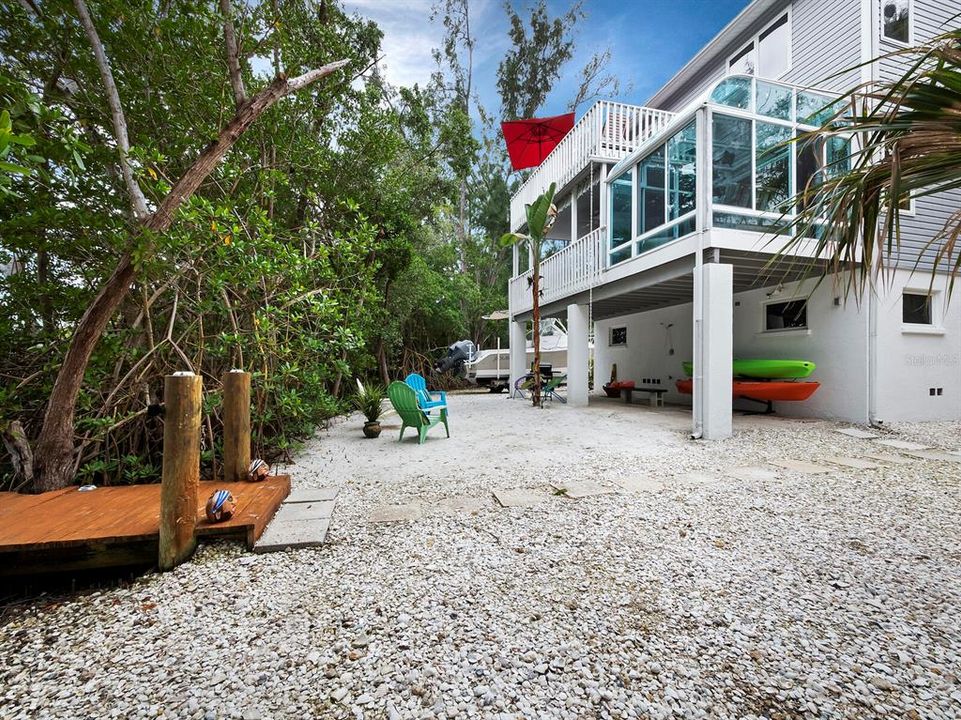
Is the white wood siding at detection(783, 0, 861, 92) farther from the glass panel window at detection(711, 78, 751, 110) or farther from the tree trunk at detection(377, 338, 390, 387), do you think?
the tree trunk at detection(377, 338, 390, 387)

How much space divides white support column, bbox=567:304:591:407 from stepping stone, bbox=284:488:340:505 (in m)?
6.94

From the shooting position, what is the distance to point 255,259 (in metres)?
3.80

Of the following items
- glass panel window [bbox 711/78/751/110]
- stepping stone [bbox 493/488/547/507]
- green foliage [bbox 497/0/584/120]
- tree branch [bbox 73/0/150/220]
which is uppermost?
green foliage [bbox 497/0/584/120]

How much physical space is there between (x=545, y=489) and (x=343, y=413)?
245 inches

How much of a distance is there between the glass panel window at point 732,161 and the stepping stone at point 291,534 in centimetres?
668

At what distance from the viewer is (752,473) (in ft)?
14.0

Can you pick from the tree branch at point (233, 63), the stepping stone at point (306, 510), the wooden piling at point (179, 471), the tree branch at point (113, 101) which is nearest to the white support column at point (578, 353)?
the stepping stone at point (306, 510)

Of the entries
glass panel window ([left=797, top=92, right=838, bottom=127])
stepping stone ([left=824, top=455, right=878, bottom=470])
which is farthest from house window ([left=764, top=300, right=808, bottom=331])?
stepping stone ([left=824, top=455, right=878, bottom=470])

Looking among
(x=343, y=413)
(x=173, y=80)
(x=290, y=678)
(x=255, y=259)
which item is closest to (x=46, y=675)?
(x=290, y=678)

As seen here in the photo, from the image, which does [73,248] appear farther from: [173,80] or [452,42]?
[452,42]

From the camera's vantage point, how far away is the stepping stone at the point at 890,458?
467 centimetres

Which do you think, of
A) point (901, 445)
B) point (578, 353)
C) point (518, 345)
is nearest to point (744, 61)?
point (578, 353)

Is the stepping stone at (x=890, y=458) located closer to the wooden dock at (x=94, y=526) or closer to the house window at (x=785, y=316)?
the house window at (x=785, y=316)

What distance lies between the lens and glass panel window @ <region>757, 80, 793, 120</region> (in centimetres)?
622
